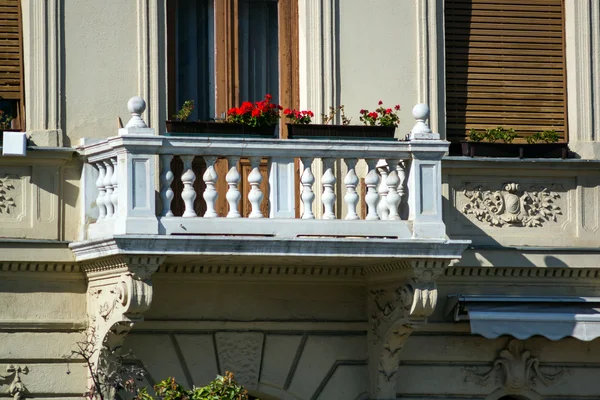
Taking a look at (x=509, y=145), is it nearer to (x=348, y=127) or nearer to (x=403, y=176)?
(x=403, y=176)

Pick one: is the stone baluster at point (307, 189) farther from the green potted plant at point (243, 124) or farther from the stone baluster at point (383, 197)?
the stone baluster at point (383, 197)

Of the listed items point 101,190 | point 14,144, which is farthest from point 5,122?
point 101,190

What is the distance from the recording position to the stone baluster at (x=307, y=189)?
55.8 feet

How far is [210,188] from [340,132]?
5.49 feet

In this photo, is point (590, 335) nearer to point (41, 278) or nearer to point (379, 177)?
point (379, 177)

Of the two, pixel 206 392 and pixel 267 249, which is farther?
pixel 267 249

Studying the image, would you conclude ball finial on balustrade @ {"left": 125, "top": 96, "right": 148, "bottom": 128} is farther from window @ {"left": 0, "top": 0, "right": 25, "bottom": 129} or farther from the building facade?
window @ {"left": 0, "top": 0, "right": 25, "bottom": 129}

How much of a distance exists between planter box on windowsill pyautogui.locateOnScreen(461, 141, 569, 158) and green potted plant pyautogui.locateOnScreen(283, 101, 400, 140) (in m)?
1.02

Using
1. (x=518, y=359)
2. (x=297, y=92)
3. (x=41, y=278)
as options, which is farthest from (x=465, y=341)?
(x=41, y=278)

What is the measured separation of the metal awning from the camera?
18000 millimetres

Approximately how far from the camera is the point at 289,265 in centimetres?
1798

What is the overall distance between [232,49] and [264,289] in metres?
2.87

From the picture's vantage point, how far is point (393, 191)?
17234mm

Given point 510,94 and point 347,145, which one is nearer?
point 347,145
